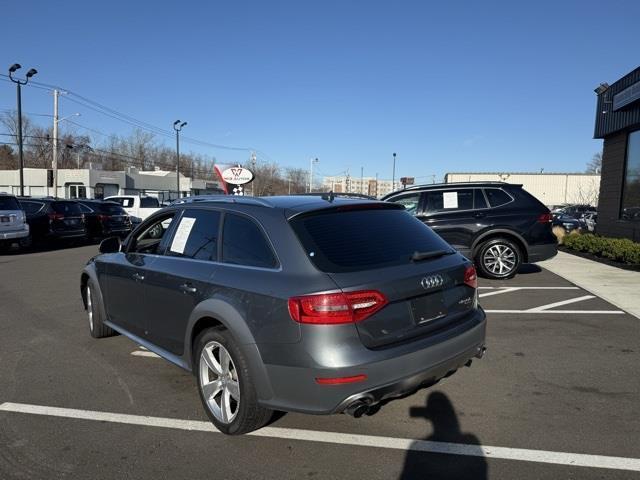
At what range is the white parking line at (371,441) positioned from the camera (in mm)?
3051

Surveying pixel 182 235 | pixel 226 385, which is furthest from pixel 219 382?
pixel 182 235

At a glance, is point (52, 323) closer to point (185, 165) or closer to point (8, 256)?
point (8, 256)

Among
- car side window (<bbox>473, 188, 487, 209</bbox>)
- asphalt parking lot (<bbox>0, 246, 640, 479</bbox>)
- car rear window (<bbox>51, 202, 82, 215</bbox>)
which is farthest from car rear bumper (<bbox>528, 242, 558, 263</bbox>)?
car rear window (<bbox>51, 202, 82, 215</bbox>)

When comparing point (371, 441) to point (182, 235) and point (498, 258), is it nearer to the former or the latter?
point (182, 235)

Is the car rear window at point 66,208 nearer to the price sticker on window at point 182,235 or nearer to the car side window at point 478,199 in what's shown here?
the car side window at point 478,199

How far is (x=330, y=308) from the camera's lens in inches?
115

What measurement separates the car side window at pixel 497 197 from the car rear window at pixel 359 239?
6.15m

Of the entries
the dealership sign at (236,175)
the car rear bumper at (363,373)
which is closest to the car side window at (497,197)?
the car rear bumper at (363,373)

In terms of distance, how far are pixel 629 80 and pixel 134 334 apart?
49.6 ft

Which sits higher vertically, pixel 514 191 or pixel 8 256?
pixel 514 191

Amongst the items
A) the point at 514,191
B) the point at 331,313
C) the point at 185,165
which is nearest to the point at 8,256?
the point at 514,191

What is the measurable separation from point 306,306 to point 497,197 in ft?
25.0

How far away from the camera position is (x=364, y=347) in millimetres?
2971

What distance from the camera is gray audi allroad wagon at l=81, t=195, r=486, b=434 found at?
2.94 metres
